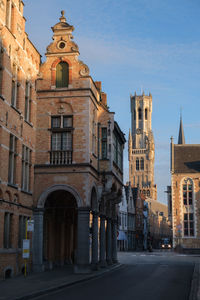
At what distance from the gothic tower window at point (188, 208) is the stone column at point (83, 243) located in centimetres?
4256

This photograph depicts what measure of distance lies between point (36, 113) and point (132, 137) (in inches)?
5602

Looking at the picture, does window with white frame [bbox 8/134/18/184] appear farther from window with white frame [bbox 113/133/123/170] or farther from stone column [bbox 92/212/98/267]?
window with white frame [bbox 113/133/123/170]

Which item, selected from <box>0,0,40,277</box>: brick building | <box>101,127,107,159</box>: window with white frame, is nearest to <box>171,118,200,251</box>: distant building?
<box>101,127,107,159</box>: window with white frame

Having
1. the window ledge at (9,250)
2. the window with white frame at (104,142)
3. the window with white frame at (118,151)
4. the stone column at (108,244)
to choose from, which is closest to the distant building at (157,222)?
the window with white frame at (118,151)

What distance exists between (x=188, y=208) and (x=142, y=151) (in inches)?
3834

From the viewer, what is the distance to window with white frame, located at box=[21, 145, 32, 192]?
24125 millimetres

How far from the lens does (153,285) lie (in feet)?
59.6

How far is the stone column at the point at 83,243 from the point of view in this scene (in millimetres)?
24344

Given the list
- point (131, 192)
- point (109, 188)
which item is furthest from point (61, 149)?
point (131, 192)

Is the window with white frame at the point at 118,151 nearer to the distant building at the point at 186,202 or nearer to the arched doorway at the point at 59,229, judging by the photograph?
the arched doorway at the point at 59,229

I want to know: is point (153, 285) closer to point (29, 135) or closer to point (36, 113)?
point (29, 135)

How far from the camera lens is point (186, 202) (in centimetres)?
6569

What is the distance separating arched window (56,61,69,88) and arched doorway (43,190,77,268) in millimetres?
6961

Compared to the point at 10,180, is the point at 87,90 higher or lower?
higher
